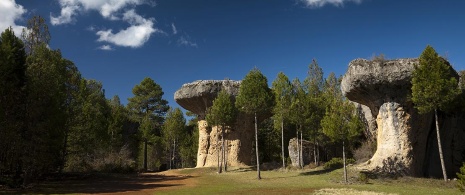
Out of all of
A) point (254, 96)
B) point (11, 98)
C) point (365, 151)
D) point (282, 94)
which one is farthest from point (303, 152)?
point (11, 98)

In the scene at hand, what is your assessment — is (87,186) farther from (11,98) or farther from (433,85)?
(433,85)

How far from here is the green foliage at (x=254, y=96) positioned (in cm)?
3612

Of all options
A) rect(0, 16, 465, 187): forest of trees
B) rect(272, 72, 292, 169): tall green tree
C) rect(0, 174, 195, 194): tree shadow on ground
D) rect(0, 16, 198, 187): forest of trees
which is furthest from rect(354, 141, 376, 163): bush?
rect(0, 16, 198, 187): forest of trees

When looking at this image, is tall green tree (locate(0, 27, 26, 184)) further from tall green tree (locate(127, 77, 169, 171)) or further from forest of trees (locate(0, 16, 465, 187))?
tall green tree (locate(127, 77, 169, 171))

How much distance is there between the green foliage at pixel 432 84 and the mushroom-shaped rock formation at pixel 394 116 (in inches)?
96.4

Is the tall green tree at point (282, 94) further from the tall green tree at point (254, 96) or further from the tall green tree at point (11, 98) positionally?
the tall green tree at point (11, 98)

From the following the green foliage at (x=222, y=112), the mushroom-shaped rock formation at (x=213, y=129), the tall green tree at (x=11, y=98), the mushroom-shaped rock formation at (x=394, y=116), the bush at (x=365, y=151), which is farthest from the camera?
the mushroom-shaped rock formation at (x=213, y=129)

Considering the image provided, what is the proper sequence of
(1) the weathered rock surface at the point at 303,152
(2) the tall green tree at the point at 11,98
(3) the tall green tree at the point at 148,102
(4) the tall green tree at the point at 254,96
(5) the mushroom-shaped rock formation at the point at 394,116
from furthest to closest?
(3) the tall green tree at the point at 148,102, (1) the weathered rock surface at the point at 303,152, (4) the tall green tree at the point at 254,96, (5) the mushroom-shaped rock formation at the point at 394,116, (2) the tall green tree at the point at 11,98

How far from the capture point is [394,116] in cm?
3419

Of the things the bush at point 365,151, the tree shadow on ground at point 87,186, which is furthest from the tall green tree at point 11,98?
the bush at point 365,151

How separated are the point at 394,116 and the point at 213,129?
27.5 metres

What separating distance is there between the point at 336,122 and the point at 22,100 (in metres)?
25.9

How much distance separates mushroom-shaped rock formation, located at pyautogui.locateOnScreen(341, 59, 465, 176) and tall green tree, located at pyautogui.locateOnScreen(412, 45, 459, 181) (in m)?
2.46

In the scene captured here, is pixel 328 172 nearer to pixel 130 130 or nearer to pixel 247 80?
pixel 247 80
